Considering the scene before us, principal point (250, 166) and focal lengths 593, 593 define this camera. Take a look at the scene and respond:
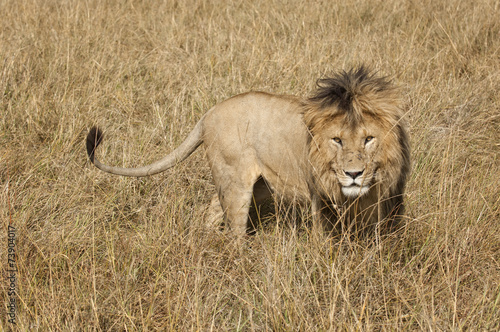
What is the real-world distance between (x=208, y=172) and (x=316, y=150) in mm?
1236

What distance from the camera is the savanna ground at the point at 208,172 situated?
2.40 m

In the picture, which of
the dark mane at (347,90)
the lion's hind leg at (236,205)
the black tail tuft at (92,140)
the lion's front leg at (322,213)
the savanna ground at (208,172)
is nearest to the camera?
the savanna ground at (208,172)

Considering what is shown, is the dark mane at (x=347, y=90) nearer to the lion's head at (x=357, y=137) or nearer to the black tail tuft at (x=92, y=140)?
the lion's head at (x=357, y=137)

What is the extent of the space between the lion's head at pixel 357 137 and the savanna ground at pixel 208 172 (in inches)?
11.1

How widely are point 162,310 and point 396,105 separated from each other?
4.76 ft

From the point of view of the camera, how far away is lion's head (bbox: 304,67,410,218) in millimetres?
2727

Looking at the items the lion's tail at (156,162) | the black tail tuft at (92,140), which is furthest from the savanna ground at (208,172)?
the black tail tuft at (92,140)

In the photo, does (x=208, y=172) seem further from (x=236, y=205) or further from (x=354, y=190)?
(x=354, y=190)

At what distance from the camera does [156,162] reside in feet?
11.5

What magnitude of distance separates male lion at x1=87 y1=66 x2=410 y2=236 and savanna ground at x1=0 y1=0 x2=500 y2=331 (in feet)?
0.65

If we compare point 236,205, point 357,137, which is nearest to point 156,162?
point 236,205

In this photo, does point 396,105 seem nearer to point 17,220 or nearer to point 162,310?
point 162,310

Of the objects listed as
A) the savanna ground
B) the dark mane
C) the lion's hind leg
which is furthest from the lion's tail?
the dark mane

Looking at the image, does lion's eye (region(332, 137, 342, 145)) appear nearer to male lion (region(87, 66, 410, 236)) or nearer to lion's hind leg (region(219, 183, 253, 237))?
male lion (region(87, 66, 410, 236))
